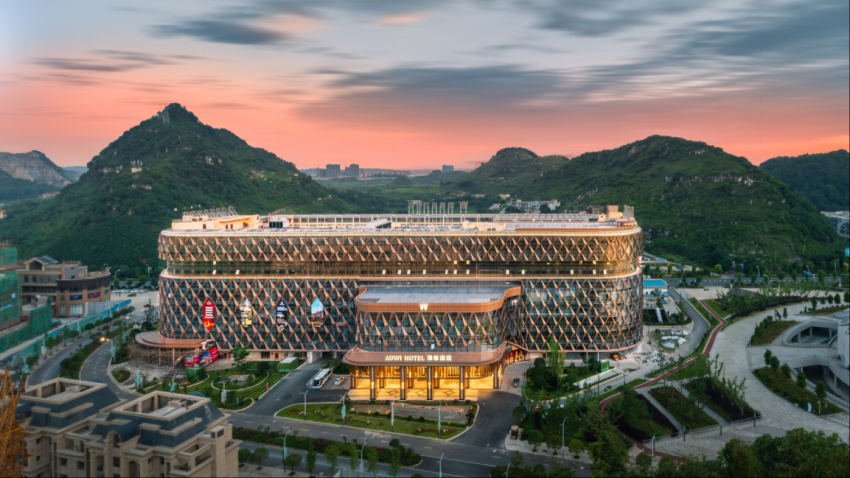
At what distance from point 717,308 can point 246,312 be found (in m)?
122

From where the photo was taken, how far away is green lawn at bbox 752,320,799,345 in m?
121

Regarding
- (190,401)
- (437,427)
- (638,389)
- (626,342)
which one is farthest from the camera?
(626,342)

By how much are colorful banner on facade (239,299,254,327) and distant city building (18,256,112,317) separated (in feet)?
229

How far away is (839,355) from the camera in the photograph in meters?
100

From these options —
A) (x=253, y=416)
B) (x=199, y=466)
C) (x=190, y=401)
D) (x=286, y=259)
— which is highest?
(x=286, y=259)

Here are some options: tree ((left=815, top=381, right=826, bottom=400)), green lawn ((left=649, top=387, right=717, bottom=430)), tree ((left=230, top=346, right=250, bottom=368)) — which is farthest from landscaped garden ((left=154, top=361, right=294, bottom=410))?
tree ((left=815, top=381, right=826, bottom=400))

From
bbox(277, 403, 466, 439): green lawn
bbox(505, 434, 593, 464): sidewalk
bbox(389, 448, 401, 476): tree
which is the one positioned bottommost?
bbox(505, 434, 593, 464): sidewalk

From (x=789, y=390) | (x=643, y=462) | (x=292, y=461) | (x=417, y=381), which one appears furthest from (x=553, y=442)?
(x=789, y=390)

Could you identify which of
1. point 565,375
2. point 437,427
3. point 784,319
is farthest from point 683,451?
point 784,319

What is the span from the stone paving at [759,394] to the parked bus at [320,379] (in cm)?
7193

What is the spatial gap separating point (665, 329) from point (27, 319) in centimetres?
15312

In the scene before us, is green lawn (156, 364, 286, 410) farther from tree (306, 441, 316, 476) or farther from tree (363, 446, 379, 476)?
tree (363, 446, 379, 476)

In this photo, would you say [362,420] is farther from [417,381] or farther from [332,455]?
[332,455]

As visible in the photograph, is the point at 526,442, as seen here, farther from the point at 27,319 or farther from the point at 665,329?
the point at 27,319
